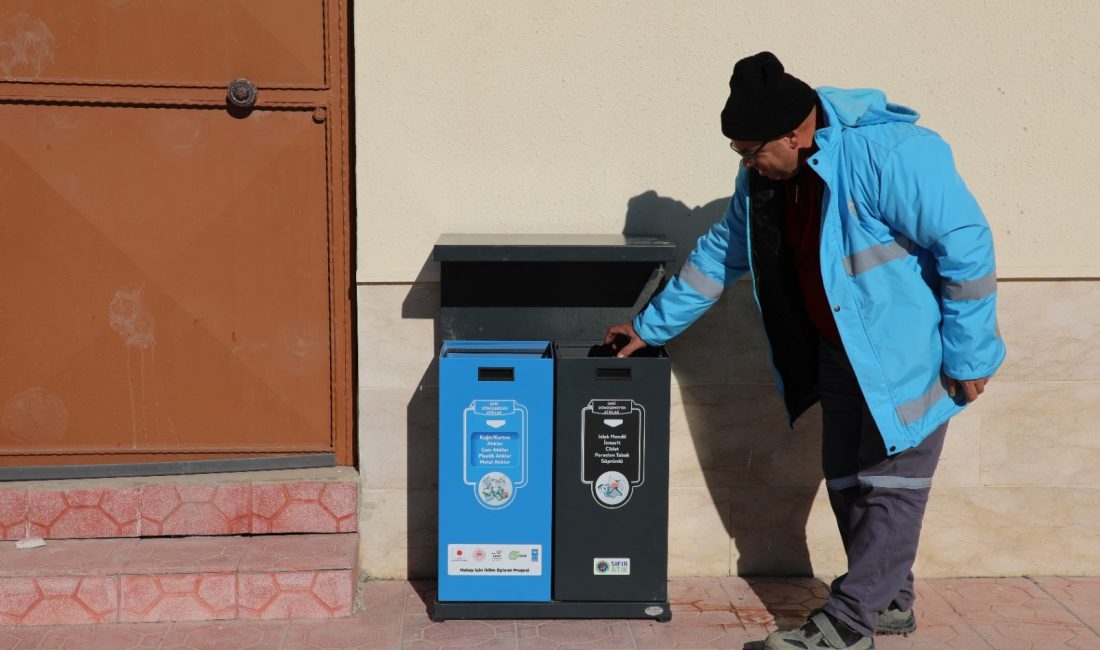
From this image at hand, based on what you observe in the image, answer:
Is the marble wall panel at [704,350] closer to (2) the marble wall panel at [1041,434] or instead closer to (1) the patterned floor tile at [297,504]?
(2) the marble wall panel at [1041,434]

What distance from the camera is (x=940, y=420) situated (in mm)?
4203

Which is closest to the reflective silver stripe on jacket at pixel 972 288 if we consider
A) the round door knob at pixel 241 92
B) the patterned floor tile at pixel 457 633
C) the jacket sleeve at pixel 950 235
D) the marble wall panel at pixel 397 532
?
the jacket sleeve at pixel 950 235

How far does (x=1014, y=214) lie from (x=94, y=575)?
3.78 m

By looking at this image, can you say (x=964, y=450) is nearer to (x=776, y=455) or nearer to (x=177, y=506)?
(x=776, y=455)

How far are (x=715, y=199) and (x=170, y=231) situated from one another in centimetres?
215

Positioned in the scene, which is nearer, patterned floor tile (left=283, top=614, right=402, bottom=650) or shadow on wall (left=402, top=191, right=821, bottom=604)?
patterned floor tile (left=283, top=614, right=402, bottom=650)

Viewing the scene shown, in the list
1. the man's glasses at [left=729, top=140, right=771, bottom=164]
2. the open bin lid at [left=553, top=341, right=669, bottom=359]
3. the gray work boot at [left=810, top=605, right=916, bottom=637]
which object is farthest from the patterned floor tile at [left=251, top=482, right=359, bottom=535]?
the man's glasses at [left=729, top=140, right=771, bottom=164]

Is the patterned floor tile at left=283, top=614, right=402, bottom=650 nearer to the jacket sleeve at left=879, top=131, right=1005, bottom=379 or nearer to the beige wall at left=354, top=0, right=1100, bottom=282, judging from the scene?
the beige wall at left=354, top=0, right=1100, bottom=282

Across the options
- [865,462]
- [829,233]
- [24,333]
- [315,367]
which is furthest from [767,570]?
[24,333]

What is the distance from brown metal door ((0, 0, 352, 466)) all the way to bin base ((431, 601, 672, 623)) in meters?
0.93

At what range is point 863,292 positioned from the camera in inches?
163

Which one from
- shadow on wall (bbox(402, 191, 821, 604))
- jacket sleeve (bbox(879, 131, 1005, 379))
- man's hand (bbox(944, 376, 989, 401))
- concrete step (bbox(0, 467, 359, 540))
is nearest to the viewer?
jacket sleeve (bbox(879, 131, 1005, 379))

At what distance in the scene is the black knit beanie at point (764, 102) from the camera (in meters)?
4.03

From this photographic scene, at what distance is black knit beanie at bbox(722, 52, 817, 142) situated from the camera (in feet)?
Answer: 13.2
